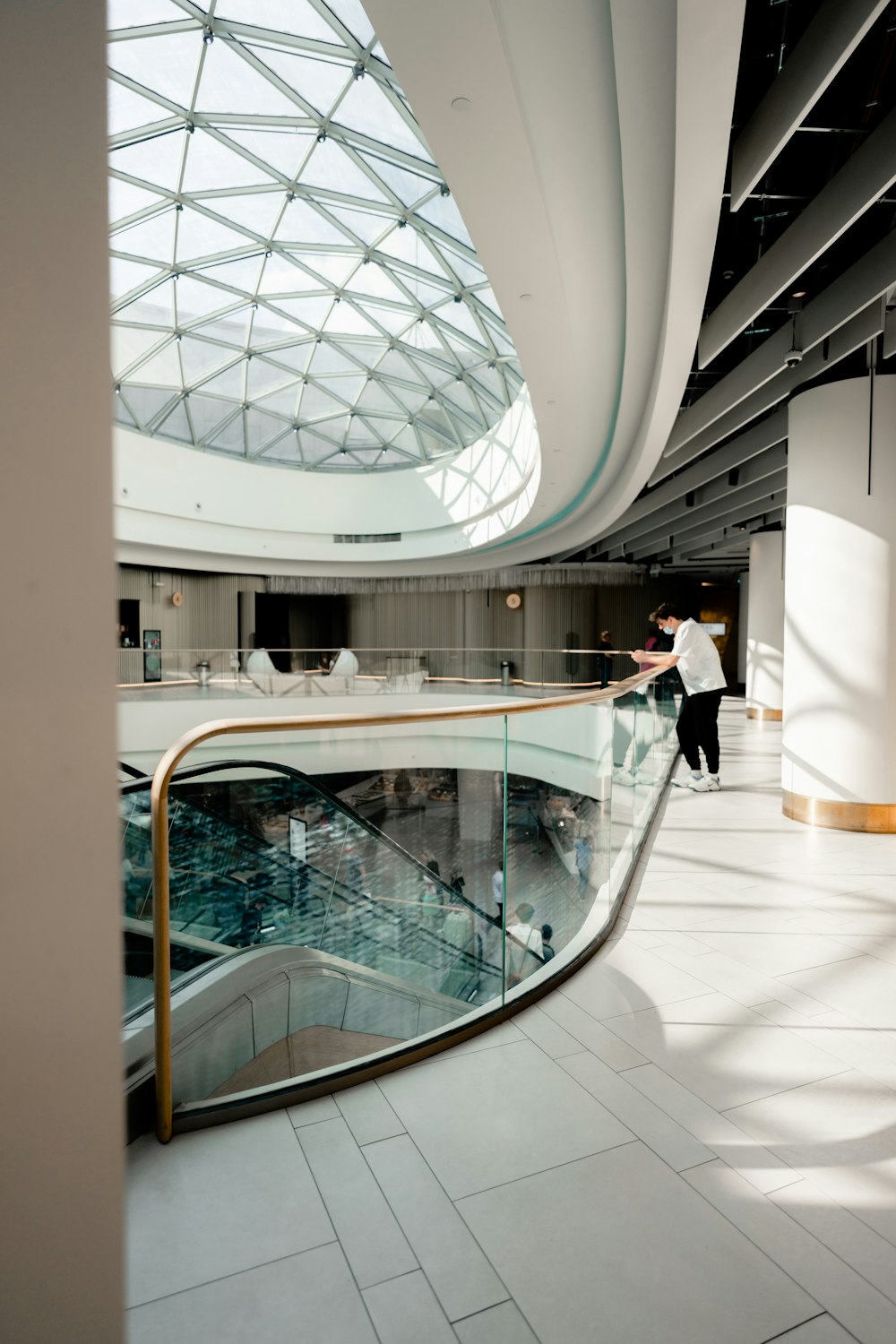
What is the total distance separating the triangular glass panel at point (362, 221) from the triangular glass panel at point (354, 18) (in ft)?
13.3

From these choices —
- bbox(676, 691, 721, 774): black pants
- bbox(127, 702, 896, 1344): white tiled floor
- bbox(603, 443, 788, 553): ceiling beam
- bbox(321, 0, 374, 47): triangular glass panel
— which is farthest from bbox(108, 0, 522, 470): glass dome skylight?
bbox(676, 691, 721, 774): black pants

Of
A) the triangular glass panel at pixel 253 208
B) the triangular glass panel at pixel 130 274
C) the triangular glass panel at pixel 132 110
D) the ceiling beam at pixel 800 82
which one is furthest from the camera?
the triangular glass panel at pixel 130 274

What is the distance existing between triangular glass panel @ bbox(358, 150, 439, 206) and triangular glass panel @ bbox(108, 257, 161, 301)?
23.1ft

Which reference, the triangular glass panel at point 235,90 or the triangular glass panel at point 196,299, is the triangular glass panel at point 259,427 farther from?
the triangular glass panel at point 235,90

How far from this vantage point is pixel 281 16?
28.9 ft

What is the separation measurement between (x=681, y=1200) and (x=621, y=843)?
3.27 meters

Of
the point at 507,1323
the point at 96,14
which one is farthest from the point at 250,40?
A: the point at 507,1323

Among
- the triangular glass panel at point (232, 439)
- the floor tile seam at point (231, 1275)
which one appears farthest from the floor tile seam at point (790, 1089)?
the triangular glass panel at point (232, 439)

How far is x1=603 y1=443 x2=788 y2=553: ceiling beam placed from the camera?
11270 millimetres

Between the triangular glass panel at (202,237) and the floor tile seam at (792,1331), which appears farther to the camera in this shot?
the triangular glass panel at (202,237)

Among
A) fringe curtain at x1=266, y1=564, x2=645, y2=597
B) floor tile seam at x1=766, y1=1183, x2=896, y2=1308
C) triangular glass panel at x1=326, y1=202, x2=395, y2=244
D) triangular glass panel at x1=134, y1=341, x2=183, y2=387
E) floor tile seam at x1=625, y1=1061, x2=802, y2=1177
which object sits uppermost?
triangular glass panel at x1=326, y1=202, x2=395, y2=244

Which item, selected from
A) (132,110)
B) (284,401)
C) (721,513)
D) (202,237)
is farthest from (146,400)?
(721,513)

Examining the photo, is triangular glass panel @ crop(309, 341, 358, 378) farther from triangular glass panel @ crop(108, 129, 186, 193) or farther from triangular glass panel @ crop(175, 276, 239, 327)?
triangular glass panel @ crop(108, 129, 186, 193)

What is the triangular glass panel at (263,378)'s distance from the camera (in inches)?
828
